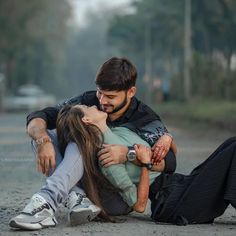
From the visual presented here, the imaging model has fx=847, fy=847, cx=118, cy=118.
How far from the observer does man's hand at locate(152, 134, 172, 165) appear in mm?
5680

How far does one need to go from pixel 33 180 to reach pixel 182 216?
3848 millimetres

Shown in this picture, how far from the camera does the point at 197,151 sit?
45.4 ft

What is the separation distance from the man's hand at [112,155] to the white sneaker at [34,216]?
1.67ft

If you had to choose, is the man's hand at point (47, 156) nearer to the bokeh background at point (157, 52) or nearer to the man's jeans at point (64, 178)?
the man's jeans at point (64, 178)

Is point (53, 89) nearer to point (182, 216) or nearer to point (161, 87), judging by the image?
point (161, 87)

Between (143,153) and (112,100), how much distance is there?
43cm

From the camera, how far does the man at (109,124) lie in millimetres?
5461

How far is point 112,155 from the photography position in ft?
18.4

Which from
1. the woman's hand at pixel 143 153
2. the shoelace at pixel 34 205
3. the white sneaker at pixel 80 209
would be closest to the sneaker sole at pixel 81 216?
the white sneaker at pixel 80 209

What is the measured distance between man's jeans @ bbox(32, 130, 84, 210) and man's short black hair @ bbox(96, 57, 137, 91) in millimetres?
A: 475

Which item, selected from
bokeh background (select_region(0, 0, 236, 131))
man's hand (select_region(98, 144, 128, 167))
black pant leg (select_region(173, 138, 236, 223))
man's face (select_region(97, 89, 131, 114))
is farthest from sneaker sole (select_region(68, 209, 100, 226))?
bokeh background (select_region(0, 0, 236, 131))

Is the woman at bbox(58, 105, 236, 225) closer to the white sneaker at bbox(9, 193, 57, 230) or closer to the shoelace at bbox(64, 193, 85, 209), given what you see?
the shoelace at bbox(64, 193, 85, 209)

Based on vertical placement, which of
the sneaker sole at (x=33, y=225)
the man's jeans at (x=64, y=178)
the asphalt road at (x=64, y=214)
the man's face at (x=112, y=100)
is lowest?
the asphalt road at (x=64, y=214)

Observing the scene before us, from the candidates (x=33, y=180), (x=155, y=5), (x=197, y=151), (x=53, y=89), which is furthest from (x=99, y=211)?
(x=53, y=89)
